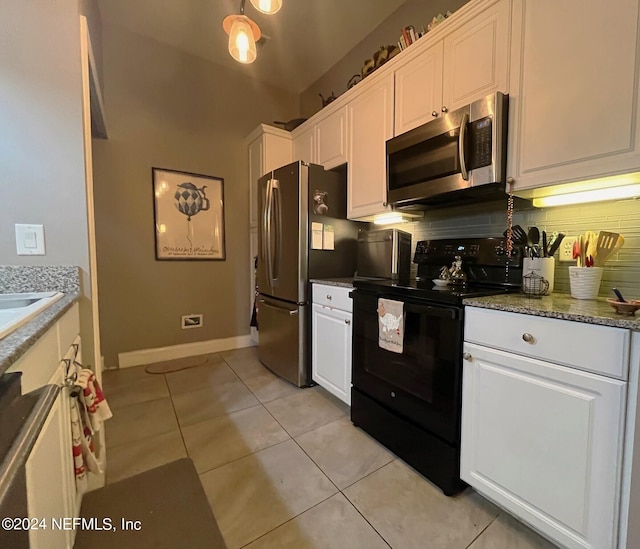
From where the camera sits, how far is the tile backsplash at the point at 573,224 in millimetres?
1278

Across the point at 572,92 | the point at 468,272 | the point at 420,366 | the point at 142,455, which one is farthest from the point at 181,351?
the point at 572,92

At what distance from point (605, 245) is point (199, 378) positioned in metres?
2.78

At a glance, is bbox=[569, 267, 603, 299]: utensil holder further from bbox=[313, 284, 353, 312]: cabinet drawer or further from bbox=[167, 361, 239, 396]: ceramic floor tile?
bbox=[167, 361, 239, 396]: ceramic floor tile

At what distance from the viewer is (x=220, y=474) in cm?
142

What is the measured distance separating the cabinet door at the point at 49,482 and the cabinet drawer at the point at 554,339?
1.35m

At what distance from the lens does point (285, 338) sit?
2396 millimetres

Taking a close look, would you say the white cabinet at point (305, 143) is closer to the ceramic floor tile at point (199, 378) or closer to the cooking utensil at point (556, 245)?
the cooking utensil at point (556, 245)

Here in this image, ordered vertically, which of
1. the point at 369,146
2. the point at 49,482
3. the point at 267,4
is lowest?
the point at 49,482

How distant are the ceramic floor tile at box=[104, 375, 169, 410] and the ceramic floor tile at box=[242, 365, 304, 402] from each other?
645 mm

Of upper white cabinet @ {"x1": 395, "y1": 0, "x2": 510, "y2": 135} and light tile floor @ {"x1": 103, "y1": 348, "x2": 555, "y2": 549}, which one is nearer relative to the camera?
light tile floor @ {"x1": 103, "y1": 348, "x2": 555, "y2": 549}

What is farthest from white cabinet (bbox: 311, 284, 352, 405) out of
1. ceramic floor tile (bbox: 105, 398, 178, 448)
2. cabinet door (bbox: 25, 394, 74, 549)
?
cabinet door (bbox: 25, 394, 74, 549)

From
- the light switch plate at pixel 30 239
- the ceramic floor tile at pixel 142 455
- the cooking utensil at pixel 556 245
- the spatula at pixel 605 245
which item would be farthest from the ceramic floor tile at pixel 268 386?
the spatula at pixel 605 245

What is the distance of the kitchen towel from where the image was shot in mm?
1455

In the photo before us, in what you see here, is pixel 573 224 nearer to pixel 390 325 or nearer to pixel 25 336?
pixel 390 325
